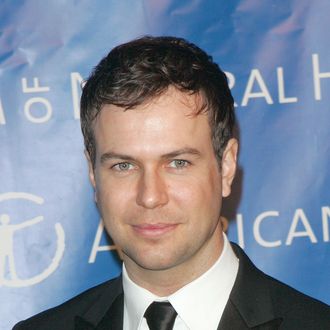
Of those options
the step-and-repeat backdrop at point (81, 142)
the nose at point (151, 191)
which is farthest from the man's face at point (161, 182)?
the step-and-repeat backdrop at point (81, 142)

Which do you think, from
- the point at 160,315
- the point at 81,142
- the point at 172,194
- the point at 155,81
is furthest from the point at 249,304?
the point at 81,142

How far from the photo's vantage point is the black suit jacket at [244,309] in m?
2.42

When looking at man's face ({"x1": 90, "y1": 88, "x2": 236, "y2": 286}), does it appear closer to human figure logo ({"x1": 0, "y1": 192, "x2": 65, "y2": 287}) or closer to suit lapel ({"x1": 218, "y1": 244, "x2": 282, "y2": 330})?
suit lapel ({"x1": 218, "y1": 244, "x2": 282, "y2": 330})

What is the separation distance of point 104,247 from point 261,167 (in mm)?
626

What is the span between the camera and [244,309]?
2438 mm

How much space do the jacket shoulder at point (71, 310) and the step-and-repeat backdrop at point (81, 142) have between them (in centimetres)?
49

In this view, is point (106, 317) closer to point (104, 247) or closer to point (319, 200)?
point (104, 247)

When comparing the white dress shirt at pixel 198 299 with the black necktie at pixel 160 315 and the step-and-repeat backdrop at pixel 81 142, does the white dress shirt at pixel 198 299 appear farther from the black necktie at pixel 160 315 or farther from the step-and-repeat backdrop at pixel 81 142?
the step-and-repeat backdrop at pixel 81 142

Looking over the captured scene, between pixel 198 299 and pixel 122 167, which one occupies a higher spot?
pixel 122 167

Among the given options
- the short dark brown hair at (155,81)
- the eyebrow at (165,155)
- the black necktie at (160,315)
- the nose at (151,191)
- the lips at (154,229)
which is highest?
the short dark brown hair at (155,81)

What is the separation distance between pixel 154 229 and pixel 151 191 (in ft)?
0.41

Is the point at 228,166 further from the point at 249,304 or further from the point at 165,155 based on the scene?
the point at 249,304

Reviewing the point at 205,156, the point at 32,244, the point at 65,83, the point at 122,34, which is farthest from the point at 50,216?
the point at 205,156

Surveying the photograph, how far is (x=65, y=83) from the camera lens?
3.24 m
